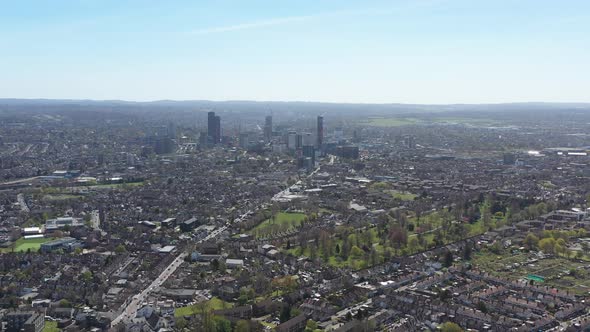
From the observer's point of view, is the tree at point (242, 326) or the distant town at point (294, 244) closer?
the tree at point (242, 326)

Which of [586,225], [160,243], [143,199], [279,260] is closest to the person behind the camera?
[279,260]

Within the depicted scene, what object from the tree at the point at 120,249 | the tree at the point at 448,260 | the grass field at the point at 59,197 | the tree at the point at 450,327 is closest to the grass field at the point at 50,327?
the tree at the point at 120,249

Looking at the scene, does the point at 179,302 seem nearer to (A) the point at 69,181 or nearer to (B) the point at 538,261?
(B) the point at 538,261

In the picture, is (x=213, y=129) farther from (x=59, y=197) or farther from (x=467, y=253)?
(x=467, y=253)

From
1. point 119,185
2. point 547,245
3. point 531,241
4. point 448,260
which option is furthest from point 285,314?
point 119,185

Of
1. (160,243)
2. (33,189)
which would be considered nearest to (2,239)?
(160,243)

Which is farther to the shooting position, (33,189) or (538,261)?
(33,189)

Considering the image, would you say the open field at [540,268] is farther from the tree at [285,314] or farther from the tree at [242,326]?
the tree at [242,326]
